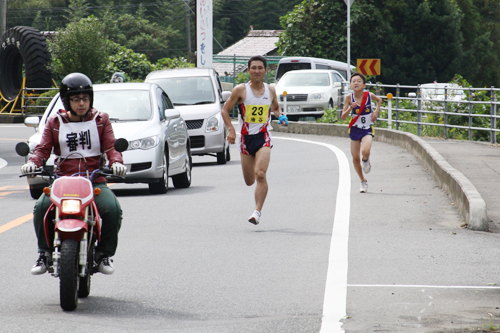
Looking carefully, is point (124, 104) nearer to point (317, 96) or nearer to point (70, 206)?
point (70, 206)

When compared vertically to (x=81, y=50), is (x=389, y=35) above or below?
above

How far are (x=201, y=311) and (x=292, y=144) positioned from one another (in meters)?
17.0

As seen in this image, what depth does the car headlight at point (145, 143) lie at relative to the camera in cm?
1212

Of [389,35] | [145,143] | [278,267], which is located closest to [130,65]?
[389,35]

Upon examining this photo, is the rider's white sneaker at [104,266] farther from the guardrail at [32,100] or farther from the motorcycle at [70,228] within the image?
the guardrail at [32,100]

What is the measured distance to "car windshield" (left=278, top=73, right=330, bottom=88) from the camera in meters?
30.6

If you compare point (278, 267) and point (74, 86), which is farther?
point (278, 267)

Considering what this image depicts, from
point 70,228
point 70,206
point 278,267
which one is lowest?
point 278,267

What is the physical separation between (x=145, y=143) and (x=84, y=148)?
615cm

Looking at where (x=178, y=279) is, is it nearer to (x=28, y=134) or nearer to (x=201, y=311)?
(x=201, y=311)

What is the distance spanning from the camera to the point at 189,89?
18500mm

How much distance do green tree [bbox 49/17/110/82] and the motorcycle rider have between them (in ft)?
113

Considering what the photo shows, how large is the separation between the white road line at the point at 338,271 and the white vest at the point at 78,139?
6.01 feet

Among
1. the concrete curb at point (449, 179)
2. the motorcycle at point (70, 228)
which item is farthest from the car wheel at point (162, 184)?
the motorcycle at point (70, 228)
